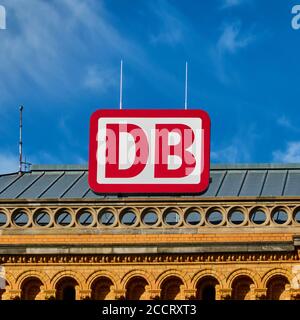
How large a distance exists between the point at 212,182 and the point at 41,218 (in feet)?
31.4

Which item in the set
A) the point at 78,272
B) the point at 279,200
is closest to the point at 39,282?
the point at 78,272

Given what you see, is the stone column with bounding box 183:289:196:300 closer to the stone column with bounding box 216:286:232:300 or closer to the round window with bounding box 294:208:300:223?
the stone column with bounding box 216:286:232:300

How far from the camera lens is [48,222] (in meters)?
77.7

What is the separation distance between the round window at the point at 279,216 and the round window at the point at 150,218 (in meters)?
5.45

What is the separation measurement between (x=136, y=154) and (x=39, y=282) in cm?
774

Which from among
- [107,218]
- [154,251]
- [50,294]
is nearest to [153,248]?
[154,251]

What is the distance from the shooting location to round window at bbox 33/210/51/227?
3031 inches

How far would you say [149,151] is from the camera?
259ft

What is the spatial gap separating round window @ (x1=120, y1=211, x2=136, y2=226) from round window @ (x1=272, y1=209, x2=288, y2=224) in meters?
6.44

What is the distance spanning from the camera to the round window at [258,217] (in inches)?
2992

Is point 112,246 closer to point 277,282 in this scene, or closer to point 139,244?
point 139,244

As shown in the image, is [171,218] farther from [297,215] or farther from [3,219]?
[3,219]

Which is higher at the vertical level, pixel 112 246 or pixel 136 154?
pixel 136 154

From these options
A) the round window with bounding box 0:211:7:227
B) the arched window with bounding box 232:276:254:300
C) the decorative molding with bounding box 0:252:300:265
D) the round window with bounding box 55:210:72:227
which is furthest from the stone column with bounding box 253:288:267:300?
the round window with bounding box 0:211:7:227
